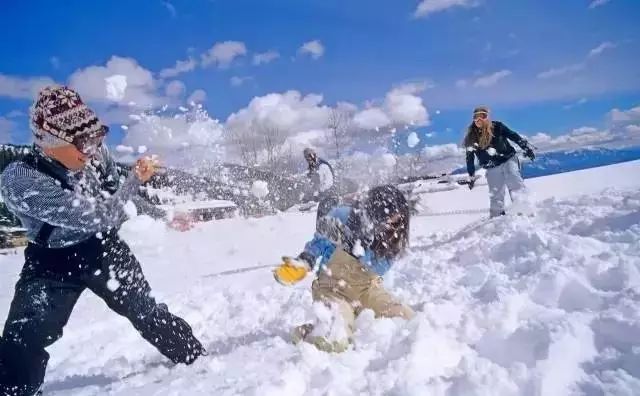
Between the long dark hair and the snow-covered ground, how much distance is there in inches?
20.5

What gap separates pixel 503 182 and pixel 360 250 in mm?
4550

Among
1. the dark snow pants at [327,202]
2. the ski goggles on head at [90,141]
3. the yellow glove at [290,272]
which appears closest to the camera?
the ski goggles on head at [90,141]

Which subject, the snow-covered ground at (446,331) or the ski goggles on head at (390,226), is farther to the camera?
the ski goggles on head at (390,226)

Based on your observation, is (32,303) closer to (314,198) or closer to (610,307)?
(610,307)

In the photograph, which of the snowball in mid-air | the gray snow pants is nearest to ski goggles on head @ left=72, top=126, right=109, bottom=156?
the snowball in mid-air

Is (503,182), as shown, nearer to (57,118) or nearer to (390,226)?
(390,226)

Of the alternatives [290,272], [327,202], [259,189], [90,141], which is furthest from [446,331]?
[259,189]

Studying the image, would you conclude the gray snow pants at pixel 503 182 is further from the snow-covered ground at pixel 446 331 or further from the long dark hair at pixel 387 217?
the long dark hair at pixel 387 217

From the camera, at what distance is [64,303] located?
249cm

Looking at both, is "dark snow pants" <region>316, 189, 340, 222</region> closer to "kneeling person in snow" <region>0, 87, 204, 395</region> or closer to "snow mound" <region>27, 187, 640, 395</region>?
"snow mound" <region>27, 187, 640, 395</region>

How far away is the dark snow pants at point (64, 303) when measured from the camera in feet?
7.64

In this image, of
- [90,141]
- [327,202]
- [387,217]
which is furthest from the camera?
[327,202]

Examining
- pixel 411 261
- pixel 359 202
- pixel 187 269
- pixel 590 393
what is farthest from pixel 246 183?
pixel 590 393

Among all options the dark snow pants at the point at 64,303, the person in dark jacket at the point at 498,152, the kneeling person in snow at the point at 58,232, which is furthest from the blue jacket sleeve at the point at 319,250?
the person in dark jacket at the point at 498,152
